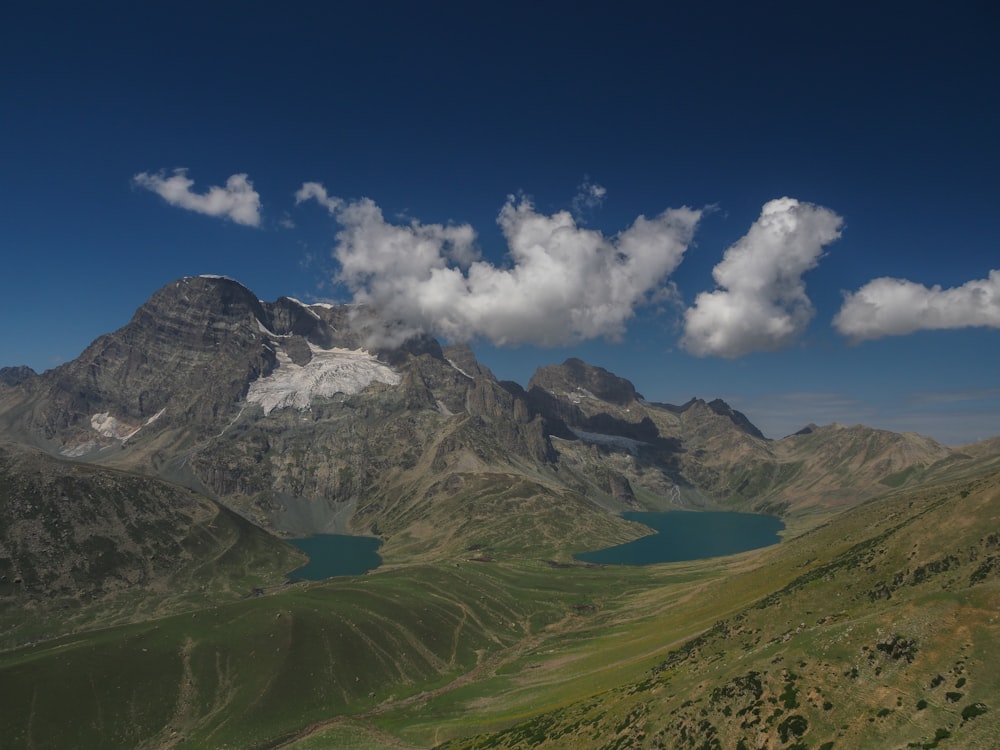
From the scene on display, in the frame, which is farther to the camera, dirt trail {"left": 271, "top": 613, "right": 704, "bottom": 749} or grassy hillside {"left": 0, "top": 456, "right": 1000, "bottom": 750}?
dirt trail {"left": 271, "top": 613, "right": 704, "bottom": 749}

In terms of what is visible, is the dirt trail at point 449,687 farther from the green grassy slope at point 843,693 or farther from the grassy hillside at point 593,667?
the green grassy slope at point 843,693

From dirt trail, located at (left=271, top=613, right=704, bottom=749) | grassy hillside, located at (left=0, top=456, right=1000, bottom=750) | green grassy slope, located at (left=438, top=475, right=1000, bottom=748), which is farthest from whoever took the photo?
dirt trail, located at (left=271, top=613, right=704, bottom=749)

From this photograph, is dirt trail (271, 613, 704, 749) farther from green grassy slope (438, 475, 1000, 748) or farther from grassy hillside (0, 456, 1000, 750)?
green grassy slope (438, 475, 1000, 748)

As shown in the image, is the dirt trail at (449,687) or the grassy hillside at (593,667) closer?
the grassy hillside at (593,667)

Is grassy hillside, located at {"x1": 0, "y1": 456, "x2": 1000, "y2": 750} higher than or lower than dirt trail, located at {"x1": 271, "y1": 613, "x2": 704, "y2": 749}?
higher

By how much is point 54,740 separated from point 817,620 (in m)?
132

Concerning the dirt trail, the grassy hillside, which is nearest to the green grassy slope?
the grassy hillside

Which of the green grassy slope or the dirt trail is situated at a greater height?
the green grassy slope

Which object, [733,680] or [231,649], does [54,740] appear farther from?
[733,680]

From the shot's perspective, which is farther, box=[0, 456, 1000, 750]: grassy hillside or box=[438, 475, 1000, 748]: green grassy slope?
box=[0, 456, 1000, 750]: grassy hillside

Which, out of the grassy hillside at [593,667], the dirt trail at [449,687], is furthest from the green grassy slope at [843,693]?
the dirt trail at [449,687]

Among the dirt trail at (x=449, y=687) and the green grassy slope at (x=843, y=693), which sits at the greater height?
the green grassy slope at (x=843, y=693)

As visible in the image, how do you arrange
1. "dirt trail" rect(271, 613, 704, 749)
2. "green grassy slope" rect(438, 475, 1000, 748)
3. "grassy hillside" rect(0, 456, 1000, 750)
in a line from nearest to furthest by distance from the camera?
"green grassy slope" rect(438, 475, 1000, 748), "grassy hillside" rect(0, 456, 1000, 750), "dirt trail" rect(271, 613, 704, 749)

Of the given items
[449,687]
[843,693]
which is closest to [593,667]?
[449,687]
